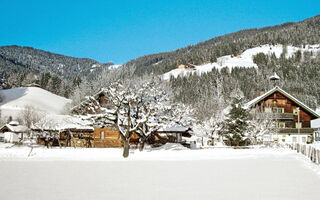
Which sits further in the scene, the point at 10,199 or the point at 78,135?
the point at 78,135

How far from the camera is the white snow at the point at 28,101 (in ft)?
331

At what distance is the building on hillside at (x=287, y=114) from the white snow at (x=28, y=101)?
7353 cm

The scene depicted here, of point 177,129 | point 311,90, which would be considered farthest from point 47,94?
point 311,90

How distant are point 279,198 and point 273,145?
34574mm

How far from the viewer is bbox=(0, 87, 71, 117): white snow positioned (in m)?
101

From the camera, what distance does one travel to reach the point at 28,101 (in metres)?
111

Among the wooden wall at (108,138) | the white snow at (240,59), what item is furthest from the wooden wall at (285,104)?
the white snow at (240,59)

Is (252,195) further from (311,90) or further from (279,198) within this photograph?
(311,90)

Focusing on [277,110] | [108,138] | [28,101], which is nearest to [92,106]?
[108,138]

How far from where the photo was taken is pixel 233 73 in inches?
5650

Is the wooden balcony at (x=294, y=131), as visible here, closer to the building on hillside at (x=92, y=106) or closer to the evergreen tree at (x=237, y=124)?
the evergreen tree at (x=237, y=124)

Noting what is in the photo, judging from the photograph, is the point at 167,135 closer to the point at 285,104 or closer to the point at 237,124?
the point at 237,124

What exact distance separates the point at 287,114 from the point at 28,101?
309 feet

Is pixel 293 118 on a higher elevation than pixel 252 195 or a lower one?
higher
